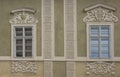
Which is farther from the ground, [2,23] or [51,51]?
[2,23]

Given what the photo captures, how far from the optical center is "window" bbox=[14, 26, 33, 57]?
18.5 metres

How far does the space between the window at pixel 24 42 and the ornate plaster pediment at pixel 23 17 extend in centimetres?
29

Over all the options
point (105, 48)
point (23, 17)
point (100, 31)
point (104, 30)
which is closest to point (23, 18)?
point (23, 17)

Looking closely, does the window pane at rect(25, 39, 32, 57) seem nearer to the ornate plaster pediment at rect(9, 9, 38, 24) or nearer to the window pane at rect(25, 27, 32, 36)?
the window pane at rect(25, 27, 32, 36)

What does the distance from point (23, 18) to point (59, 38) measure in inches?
73.7

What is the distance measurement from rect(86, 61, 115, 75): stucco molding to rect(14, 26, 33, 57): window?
278cm

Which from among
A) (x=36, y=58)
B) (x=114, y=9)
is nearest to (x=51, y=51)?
(x=36, y=58)

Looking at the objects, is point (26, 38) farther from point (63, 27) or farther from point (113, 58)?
point (113, 58)

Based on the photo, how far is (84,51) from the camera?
18203 mm

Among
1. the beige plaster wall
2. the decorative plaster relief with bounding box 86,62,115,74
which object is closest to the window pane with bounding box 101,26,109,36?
the decorative plaster relief with bounding box 86,62,115,74

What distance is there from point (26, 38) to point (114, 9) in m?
4.17

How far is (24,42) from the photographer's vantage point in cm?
1852

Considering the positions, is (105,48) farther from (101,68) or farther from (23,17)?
(23,17)

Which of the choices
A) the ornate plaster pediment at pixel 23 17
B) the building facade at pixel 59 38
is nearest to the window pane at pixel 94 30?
the building facade at pixel 59 38
